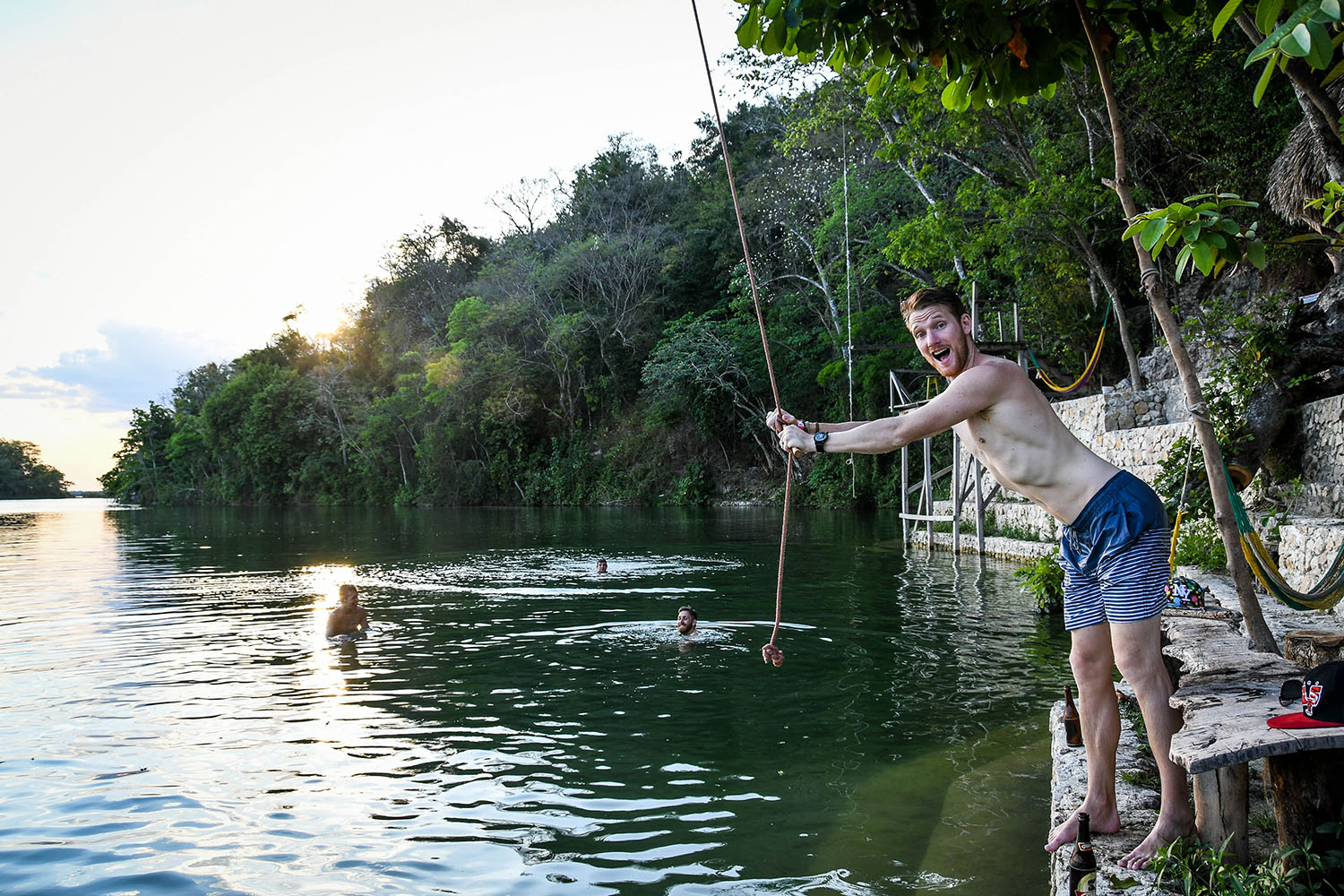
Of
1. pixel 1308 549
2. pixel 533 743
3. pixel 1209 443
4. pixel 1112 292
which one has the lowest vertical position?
pixel 533 743

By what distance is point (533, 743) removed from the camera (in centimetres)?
658

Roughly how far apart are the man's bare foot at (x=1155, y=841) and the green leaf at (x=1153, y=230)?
6.77 feet

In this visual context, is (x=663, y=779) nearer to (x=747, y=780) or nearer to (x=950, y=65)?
(x=747, y=780)

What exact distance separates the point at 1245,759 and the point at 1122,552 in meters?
0.86

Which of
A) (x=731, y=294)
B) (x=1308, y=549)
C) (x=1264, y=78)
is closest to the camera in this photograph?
(x=1264, y=78)

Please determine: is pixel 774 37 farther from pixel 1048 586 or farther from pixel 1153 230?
pixel 1048 586

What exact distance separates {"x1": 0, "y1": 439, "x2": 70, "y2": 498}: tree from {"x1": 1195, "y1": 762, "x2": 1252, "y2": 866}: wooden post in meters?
113

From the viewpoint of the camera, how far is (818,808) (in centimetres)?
519

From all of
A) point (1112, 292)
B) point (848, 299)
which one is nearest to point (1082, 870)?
point (1112, 292)

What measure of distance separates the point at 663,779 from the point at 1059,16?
15.5 ft

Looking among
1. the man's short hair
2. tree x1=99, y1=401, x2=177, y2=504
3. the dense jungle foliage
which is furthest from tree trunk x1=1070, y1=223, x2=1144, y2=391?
tree x1=99, y1=401, x2=177, y2=504

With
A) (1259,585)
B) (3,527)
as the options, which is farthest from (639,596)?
(3,527)

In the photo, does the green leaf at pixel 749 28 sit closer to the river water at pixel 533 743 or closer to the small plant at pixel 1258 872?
the small plant at pixel 1258 872

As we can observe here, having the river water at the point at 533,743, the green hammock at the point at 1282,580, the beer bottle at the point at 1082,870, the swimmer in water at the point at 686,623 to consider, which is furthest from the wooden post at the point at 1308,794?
the swimmer in water at the point at 686,623
